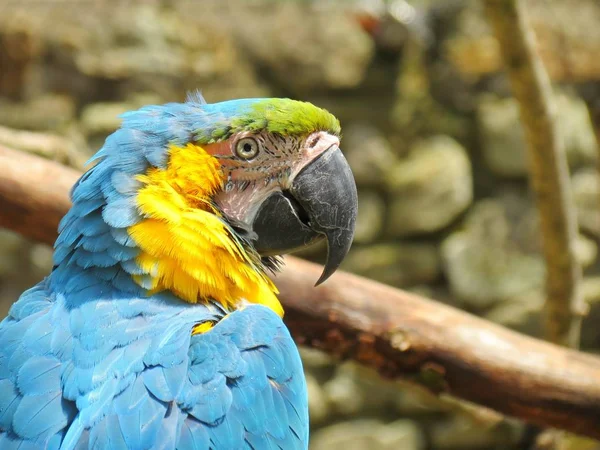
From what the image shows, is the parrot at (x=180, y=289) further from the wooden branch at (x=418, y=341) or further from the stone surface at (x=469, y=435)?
the stone surface at (x=469, y=435)

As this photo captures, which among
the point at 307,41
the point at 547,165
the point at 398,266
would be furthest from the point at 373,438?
the point at 307,41

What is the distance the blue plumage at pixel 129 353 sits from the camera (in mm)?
1258

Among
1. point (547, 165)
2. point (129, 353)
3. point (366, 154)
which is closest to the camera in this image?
point (129, 353)

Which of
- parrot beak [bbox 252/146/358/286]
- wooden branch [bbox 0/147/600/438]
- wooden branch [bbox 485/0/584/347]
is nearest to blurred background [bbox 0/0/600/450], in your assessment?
wooden branch [bbox 485/0/584/347]

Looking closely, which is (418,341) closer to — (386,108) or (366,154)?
(366,154)

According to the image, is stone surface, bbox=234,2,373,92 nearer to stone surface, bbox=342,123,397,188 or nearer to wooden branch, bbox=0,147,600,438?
stone surface, bbox=342,123,397,188

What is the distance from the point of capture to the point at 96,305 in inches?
54.5

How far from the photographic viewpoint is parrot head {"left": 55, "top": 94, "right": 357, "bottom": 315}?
141cm

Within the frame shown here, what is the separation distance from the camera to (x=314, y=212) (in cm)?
155

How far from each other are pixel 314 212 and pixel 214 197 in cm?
22

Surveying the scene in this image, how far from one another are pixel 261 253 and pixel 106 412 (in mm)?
505

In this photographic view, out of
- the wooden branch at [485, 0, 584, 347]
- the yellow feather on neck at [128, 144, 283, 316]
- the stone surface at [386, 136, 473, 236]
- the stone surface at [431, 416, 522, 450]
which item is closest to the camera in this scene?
the yellow feather on neck at [128, 144, 283, 316]

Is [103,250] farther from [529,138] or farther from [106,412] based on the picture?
[529,138]

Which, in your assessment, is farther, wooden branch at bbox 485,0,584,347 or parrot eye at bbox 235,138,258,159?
wooden branch at bbox 485,0,584,347
